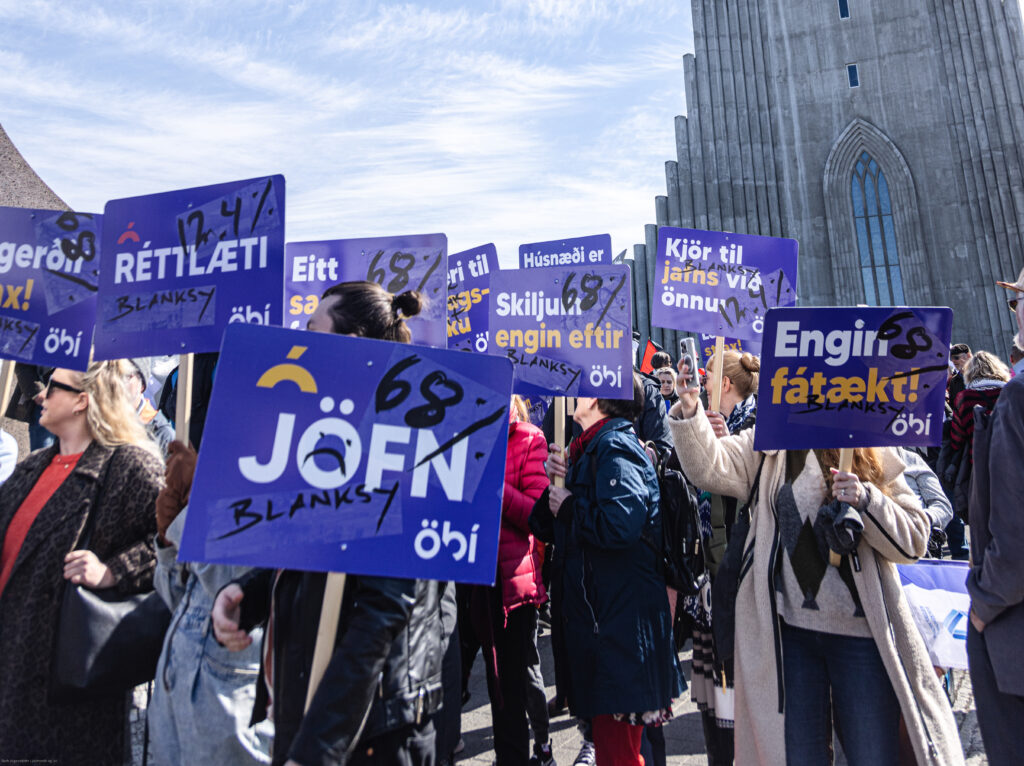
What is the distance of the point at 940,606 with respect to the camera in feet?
11.1

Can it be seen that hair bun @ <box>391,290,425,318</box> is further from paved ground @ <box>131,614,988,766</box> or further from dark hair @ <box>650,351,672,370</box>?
dark hair @ <box>650,351,672,370</box>

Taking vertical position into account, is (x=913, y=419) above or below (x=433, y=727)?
above

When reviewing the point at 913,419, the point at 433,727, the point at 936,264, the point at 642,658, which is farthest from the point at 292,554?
the point at 936,264

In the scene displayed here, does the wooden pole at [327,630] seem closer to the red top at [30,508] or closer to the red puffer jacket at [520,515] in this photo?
the red top at [30,508]

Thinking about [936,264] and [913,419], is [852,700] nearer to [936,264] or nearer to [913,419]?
[913,419]

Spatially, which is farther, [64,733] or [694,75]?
[694,75]

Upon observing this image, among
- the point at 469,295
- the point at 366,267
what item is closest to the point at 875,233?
the point at 469,295

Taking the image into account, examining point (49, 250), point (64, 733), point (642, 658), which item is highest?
point (49, 250)

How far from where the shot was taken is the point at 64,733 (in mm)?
2615

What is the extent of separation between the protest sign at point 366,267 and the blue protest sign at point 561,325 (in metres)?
0.42

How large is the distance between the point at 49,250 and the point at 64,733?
2166 millimetres

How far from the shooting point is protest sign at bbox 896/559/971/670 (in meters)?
3.29

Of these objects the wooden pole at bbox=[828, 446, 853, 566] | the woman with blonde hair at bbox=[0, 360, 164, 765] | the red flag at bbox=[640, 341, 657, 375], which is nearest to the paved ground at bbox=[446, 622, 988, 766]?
the wooden pole at bbox=[828, 446, 853, 566]

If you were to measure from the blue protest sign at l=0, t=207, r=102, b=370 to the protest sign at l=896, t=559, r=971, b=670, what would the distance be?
150 inches
